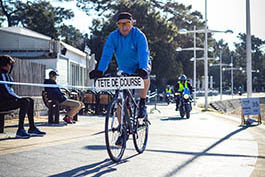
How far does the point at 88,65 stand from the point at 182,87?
16.9ft

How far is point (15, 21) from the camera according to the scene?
49.2 m

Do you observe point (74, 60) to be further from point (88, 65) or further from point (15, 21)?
point (15, 21)

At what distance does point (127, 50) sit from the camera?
5074 mm

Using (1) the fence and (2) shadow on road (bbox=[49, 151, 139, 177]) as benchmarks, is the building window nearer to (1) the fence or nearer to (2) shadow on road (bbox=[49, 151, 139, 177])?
(1) the fence

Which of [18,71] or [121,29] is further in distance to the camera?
[18,71]

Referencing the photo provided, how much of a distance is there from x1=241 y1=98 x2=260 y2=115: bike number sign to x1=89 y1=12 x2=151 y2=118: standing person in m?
6.69

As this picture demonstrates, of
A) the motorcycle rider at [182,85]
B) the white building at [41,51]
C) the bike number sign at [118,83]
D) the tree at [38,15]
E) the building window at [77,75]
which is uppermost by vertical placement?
the tree at [38,15]

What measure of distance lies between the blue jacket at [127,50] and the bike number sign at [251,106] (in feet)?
22.3

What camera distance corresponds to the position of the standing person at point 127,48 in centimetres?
491

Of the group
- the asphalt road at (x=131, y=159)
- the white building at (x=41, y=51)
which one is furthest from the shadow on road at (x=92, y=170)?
the white building at (x=41, y=51)

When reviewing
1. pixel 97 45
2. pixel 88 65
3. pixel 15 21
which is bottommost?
pixel 88 65

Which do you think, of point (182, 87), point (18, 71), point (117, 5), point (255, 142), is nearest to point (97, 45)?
point (117, 5)

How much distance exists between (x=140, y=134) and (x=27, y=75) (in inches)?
303

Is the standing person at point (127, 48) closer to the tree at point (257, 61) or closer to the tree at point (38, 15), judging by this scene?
the tree at point (38, 15)
